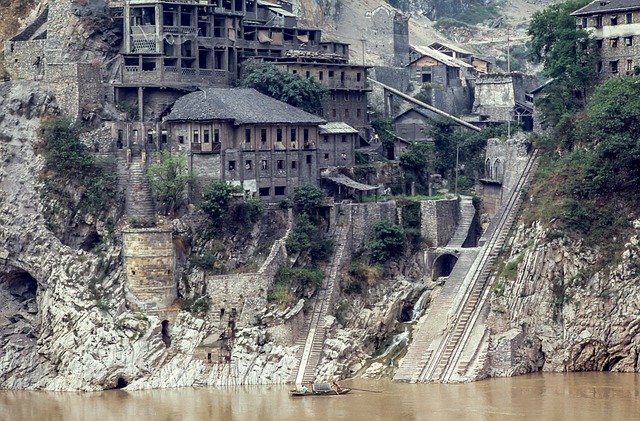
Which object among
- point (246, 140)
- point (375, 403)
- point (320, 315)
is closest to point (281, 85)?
point (246, 140)

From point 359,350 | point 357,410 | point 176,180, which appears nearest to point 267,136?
point 176,180

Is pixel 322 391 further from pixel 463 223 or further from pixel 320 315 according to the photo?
pixel 463 223

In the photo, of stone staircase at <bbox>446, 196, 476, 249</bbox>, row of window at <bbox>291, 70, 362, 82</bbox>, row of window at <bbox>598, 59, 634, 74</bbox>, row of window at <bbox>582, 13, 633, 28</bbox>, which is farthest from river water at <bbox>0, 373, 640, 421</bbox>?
row of window at <bbox>291, 70, 362, 82</bbox>

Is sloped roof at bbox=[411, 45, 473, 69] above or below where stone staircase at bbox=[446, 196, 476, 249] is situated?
above

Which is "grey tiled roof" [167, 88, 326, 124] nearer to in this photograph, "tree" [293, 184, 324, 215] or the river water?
"tree" [293, 184, 324, 215]

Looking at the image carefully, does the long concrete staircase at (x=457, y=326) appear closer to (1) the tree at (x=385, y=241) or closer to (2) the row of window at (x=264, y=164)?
(1) the tree at (x=385, y=241)

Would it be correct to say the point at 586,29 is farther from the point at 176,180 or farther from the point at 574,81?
the point at 176,180

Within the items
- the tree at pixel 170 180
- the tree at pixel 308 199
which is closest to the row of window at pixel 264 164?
the tree at pixel 308 199
